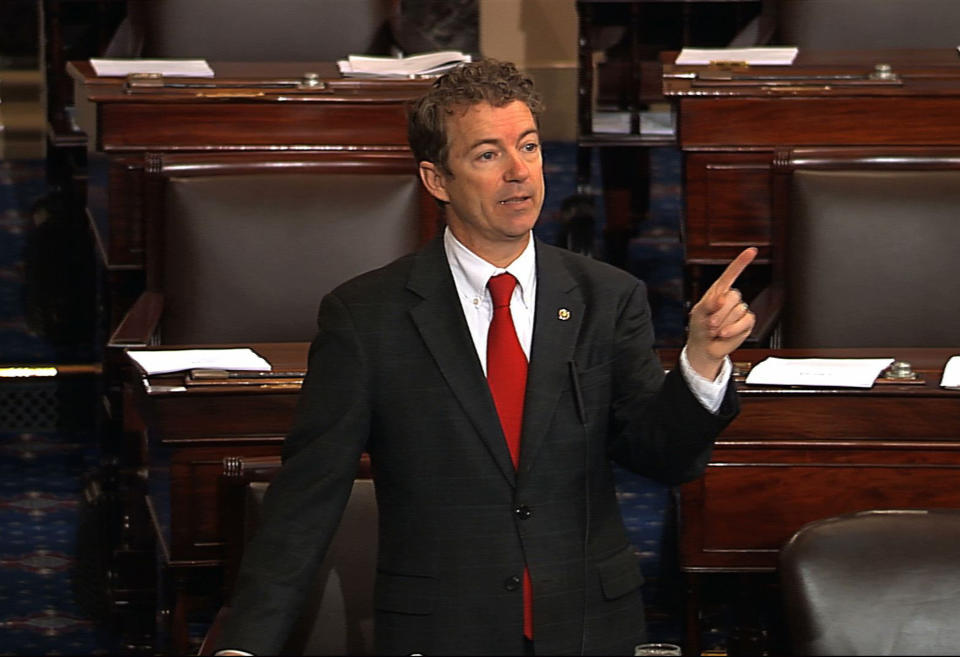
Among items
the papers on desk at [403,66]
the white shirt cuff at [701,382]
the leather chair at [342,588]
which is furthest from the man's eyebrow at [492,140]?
the papers on desk at [403,66]

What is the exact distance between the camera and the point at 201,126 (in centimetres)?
386

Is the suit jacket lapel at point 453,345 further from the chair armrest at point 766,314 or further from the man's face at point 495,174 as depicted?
the chair armrest at point 766,314

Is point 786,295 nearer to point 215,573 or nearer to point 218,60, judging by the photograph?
point 215,573

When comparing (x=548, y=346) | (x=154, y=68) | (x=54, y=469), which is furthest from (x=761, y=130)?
(x=548, y=346)

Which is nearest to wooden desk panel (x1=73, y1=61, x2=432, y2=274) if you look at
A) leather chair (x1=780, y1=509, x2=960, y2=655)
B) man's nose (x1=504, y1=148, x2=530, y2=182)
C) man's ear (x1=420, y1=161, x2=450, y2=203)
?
man's ear (x1=420, y1=161, x2=450, y2=203)

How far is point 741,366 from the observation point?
288 cm

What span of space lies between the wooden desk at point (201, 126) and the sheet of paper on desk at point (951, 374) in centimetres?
144

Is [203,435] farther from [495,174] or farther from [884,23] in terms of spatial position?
[884,23]

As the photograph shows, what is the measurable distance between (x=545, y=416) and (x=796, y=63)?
7.64 feet

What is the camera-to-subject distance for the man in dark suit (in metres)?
2.05

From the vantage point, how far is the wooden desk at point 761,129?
383 centimetres

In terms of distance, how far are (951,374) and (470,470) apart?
3.50 feet

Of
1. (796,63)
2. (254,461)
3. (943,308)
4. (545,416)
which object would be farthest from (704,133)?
(545,416)

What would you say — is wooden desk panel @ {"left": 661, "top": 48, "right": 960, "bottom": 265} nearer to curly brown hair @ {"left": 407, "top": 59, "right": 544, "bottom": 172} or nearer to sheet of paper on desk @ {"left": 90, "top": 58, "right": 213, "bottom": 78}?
sheet of paper on desk @ {"left": 90, "top": 58, "right": 213, "bottom": 78}
